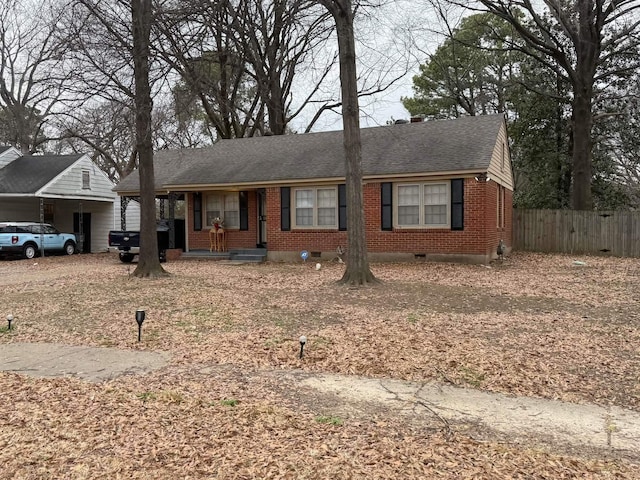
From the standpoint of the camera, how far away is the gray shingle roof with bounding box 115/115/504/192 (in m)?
15.8

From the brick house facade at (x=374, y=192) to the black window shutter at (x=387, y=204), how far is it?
1.2 inches

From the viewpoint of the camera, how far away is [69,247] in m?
23.9

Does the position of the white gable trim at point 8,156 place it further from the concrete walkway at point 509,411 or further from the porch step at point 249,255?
the concrete walkway at point 509,411

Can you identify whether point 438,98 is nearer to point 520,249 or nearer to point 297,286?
point 520,249

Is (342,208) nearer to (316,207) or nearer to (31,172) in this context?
(316,207)

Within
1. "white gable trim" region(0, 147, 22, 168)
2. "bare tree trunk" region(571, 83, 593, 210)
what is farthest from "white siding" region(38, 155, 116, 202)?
"bare tree trunk" region(571, 83, 593, 210)

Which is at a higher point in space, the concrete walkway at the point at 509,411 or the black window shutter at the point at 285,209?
the black window shutter at the point at 285,209

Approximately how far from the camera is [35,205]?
25484 millimetres

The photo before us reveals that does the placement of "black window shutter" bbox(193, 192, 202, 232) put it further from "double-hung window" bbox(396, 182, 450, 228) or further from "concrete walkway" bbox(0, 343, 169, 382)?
"concrete walkway" bbox(0, 343, 169, 382)

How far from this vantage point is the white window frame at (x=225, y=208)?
19.3 m

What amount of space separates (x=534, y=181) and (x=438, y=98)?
9.81m

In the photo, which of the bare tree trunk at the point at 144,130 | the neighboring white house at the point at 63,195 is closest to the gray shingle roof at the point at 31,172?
the neighboring white house at the point at 63,195

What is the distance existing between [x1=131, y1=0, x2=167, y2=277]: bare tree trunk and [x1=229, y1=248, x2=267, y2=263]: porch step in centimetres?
465

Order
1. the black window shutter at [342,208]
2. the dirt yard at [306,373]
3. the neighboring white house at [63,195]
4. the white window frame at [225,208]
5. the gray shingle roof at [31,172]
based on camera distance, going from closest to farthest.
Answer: the dirt yard at [306,373] → the black window shutter at [342,208] → the white window frame at [225,208] → the gray shingle roof at [31,172] → the neighboring white house at [63,195]
